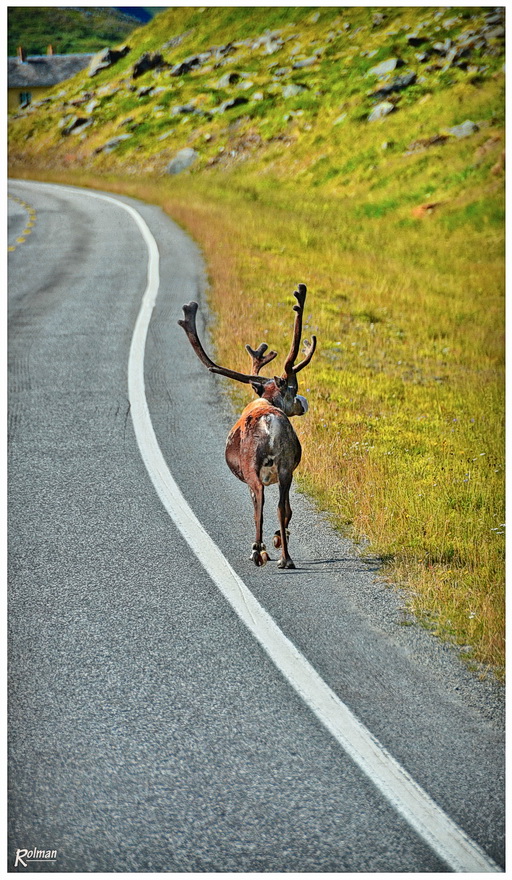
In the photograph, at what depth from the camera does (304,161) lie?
3616cm

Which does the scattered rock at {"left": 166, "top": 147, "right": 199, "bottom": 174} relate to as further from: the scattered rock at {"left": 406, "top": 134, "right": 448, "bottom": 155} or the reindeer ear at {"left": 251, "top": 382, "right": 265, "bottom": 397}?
the reindeer ear at {"left": 251, "top": 382, "right": 265, "bottom": 397}

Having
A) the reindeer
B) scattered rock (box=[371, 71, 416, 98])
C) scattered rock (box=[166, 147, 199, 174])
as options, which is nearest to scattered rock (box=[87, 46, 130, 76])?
Result: scattered rock (box=[166, 147, 199, 174])

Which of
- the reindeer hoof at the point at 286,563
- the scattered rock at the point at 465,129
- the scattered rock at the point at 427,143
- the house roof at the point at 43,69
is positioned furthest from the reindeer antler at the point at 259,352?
the house roof at the point at 43,69

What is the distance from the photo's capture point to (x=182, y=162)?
1580 inches

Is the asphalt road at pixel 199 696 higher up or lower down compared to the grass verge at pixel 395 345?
lower down

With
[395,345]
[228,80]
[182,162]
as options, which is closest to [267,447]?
[395,345]

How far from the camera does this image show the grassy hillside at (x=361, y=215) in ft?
23.5

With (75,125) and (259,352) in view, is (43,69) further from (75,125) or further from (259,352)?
(259,352)

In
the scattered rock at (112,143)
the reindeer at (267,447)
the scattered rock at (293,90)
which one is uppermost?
the scattered rock at (293,90)

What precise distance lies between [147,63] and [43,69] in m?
26.8

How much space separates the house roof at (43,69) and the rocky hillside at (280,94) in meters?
16.5

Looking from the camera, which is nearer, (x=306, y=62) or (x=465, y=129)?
(x=465, y=129)

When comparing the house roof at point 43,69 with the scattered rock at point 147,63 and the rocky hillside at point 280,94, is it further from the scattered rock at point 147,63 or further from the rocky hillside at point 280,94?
the scattered rock at point 147,63

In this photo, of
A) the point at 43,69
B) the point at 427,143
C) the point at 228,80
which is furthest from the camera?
the point at 43,69
